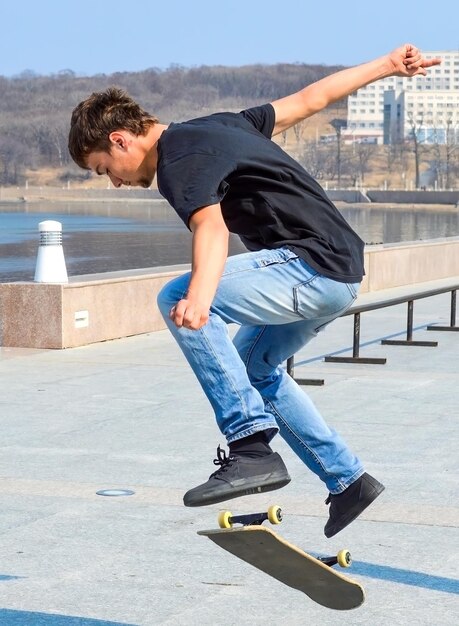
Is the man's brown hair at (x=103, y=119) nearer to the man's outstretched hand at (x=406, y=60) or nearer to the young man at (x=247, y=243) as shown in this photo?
the young man at (x=247, y=243)

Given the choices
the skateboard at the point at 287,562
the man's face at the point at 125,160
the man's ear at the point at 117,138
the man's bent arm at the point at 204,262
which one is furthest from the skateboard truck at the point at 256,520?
the man's ear at the point at 117,138

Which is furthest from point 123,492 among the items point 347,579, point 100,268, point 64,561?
point 100,268

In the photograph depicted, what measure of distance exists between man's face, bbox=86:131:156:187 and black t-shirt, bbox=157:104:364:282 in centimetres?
13

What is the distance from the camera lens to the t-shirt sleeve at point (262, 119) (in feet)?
14.6

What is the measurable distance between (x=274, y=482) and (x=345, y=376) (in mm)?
6173

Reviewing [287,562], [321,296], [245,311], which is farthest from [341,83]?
[287,562]

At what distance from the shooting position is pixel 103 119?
4.01 m

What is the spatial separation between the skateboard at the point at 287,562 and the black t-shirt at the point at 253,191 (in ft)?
2.65

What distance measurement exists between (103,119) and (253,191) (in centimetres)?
49

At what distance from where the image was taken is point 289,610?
430 centimetres

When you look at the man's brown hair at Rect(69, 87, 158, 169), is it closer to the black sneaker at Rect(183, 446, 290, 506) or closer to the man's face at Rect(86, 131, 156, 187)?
the man's face at Rect(86, 131, 156, 187)

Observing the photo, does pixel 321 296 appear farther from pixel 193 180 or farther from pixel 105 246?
pixel 105 246

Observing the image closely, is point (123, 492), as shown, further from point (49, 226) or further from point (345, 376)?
point (49, 226)

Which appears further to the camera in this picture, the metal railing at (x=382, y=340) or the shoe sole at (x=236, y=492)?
the metal railing at (x=382, y=340)
